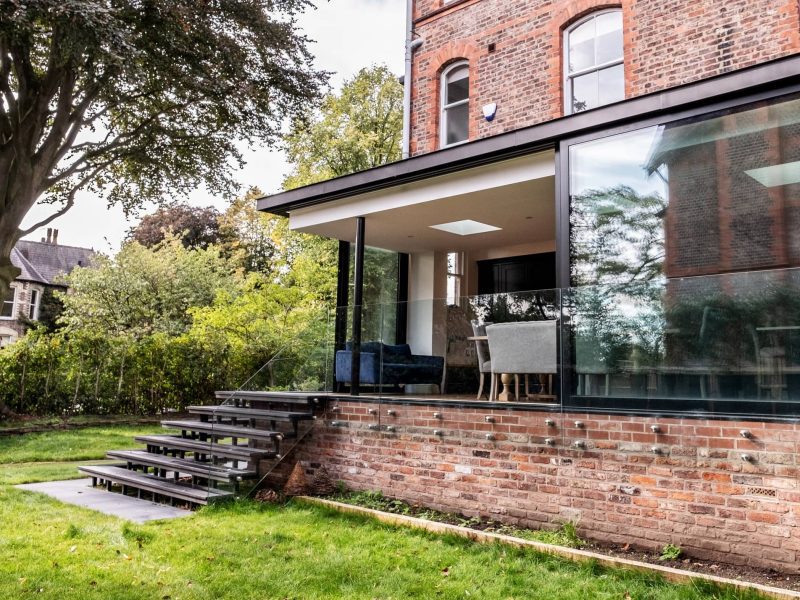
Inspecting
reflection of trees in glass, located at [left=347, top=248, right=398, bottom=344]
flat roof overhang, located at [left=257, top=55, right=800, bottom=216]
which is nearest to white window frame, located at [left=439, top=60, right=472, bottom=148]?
reflection of trees in glass, located at [left=347, top=248, right=398, bottom=344]

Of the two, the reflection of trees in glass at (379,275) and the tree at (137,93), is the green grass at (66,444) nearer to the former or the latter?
the tree at (137,93)

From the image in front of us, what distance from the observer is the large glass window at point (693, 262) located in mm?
4391

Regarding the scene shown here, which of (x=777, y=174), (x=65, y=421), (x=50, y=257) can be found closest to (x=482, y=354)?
(x=777, y=174)

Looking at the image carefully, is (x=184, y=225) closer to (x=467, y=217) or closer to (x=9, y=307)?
(x=9, y=307)

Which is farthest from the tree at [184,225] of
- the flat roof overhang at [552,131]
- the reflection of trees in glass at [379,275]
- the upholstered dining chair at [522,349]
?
the upholstered dining chair at [522,349]

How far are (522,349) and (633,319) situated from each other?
1.12 m

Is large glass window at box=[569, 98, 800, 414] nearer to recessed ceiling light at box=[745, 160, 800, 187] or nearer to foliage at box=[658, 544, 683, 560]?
recessed ceiling light at box=[745, 160, 800, 187]

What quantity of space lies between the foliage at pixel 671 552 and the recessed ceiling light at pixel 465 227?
492 cm

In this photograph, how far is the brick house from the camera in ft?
14.4

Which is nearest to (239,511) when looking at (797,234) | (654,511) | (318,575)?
(318,575)

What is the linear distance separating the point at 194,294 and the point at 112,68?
11.2 m

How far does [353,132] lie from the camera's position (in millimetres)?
21875

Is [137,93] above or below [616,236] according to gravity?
above

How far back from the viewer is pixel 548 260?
9.44 meters
